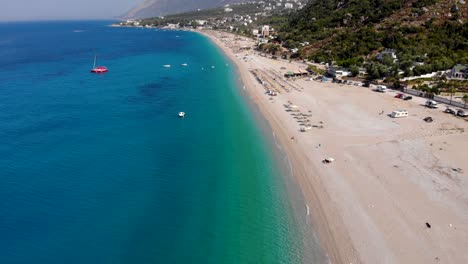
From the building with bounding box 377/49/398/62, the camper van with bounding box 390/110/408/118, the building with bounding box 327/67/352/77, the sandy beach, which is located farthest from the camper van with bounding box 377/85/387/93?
the building with bounding box 377/49/398/62

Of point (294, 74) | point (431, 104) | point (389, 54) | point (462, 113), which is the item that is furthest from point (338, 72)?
point (462, 113)

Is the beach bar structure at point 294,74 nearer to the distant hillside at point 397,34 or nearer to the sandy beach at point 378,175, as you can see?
the distant hillside at point 397,34

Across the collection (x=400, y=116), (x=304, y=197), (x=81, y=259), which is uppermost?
(x=400, y=116)

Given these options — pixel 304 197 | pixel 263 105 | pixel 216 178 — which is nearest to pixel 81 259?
pixel 216 178

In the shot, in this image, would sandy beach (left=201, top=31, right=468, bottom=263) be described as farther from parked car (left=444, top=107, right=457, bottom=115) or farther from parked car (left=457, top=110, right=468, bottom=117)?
parked car (left=457, top=110, right=468, bottom=117)

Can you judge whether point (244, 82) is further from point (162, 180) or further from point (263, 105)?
point (162, 180)
